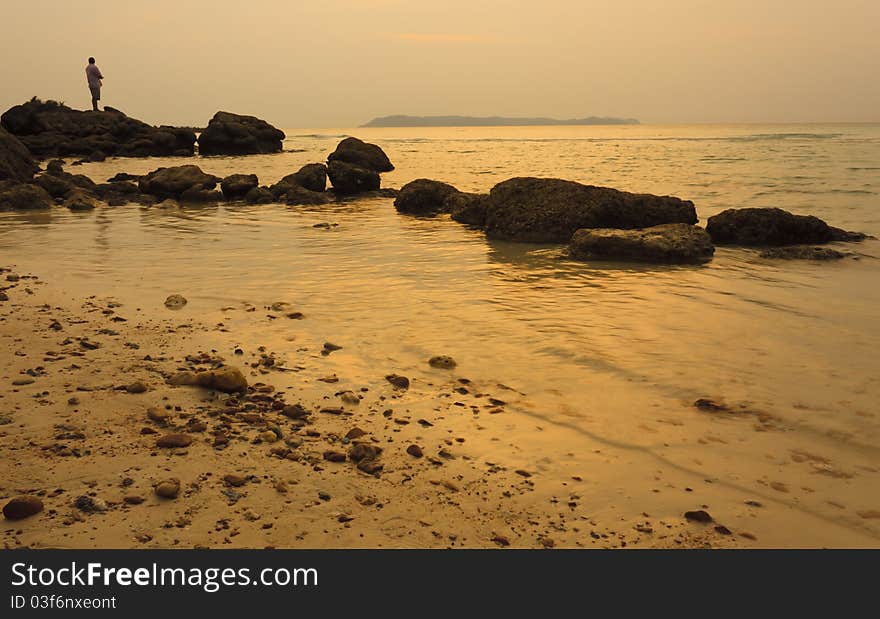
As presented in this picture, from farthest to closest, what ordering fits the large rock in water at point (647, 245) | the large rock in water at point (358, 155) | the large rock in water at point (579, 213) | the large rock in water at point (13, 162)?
the large rock in water at point (358, 155) → the large rock in water at point (13, 162) → the large rock in water at point (579, 213) → the large rock in water at point (647, 245)

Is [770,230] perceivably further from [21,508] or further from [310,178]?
[310,178]

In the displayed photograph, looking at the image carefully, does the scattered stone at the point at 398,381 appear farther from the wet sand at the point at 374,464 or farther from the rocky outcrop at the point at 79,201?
the rocky outcrop at the point at 79,201

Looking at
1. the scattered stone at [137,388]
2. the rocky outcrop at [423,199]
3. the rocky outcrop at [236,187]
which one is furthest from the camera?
the rocky outcrop at [236,187]

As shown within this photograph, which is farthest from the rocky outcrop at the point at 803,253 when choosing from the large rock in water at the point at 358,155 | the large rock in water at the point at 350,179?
the large rock in water at the point at 358,155

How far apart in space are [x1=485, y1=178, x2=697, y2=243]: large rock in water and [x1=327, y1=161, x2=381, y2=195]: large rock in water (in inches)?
333

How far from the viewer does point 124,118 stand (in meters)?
35.6

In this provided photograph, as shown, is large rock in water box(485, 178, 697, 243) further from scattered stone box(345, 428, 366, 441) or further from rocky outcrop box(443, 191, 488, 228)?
scattered stone box(345, 428, 366, 441)

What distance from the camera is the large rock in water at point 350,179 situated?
18.5m

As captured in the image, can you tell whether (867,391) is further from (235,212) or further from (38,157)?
(38,157)

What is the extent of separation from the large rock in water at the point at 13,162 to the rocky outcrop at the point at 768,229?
57.0ft

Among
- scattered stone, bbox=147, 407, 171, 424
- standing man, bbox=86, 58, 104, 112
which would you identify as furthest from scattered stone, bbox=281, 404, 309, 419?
standing man, bbox=86, 58, 104, 112

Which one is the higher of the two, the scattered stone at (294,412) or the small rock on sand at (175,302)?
the small rock on sand at (175,302)
